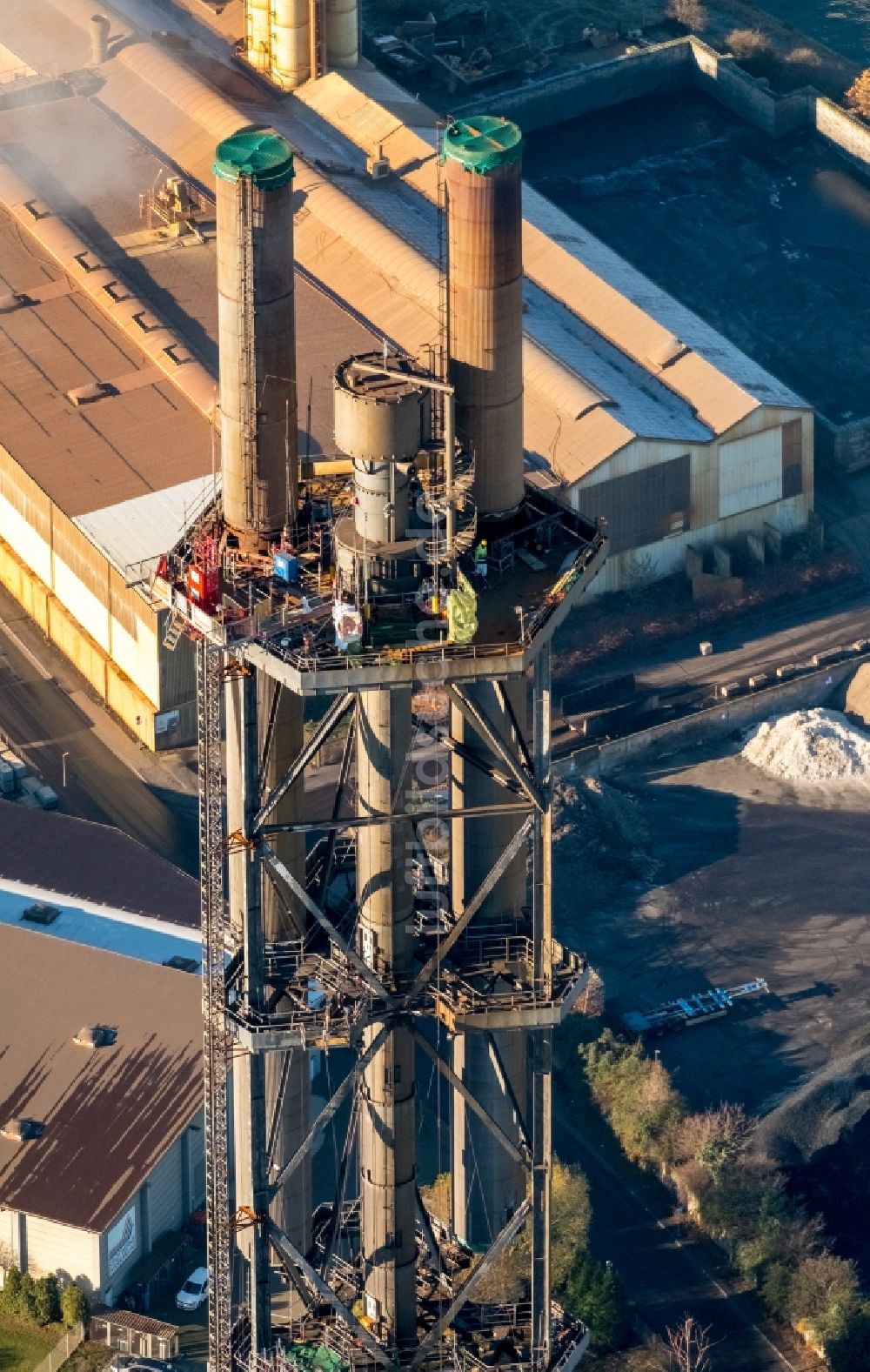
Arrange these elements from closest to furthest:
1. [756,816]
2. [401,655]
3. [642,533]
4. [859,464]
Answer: [401,655], [756,816], [642,533], [859,464]

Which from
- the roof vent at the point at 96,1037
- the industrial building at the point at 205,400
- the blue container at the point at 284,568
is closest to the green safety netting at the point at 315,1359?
the blue container at the point at 284,568

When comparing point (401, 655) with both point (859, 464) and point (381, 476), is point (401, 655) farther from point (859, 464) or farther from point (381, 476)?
point (859, 464)

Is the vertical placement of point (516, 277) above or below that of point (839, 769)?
above

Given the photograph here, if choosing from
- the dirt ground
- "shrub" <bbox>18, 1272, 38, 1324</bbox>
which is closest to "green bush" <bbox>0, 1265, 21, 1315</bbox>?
"shrub" <bbox>18, 1272, 38, 1324</bbox>

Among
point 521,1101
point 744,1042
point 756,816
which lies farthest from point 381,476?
point 756,816

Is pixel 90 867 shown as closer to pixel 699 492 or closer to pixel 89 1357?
pixel 89 1357
